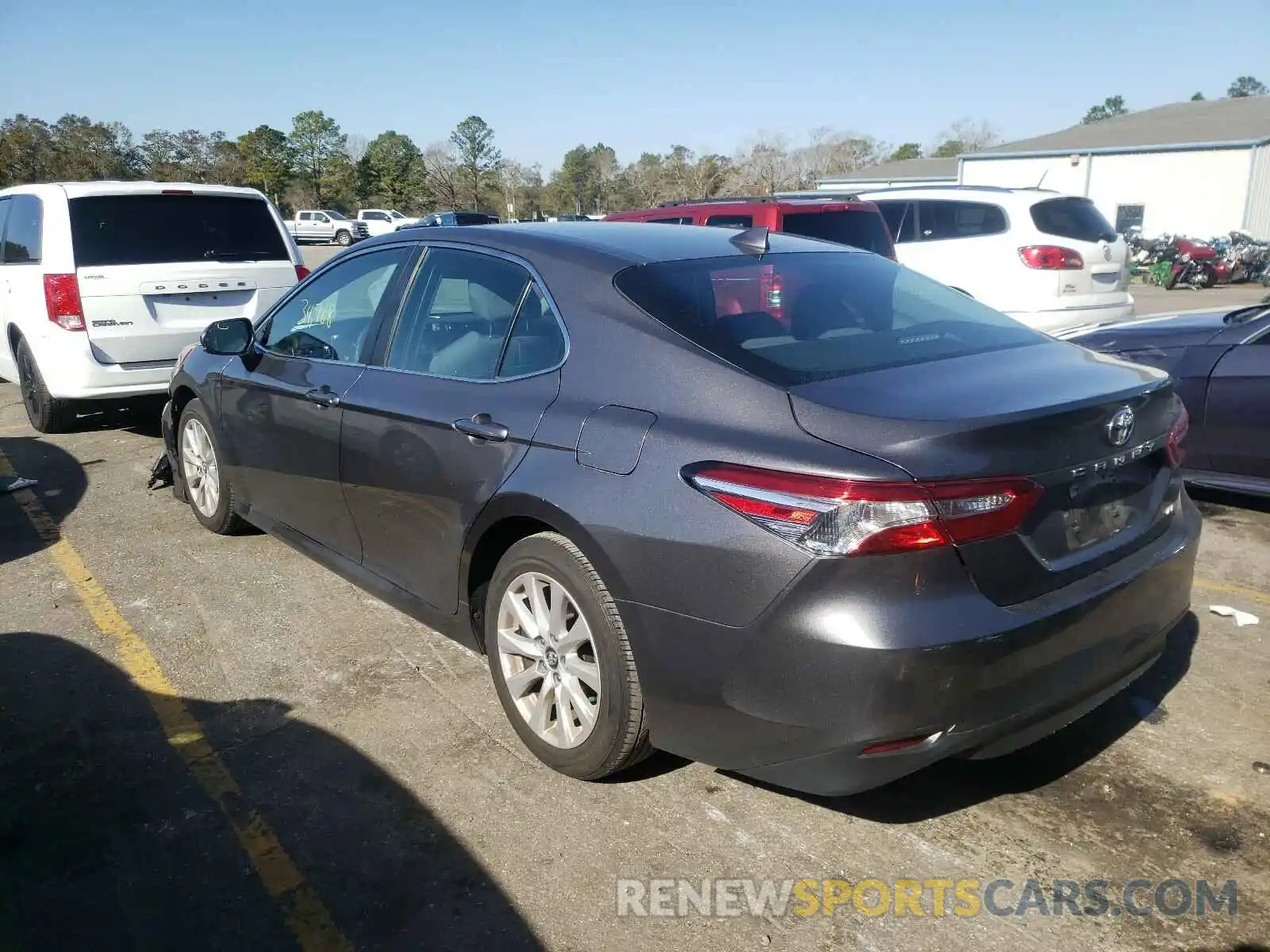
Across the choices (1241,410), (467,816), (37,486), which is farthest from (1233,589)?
(37,486)

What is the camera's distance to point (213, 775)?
3201 mm

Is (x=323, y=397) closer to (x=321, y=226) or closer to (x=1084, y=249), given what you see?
(x=1084, y=249)

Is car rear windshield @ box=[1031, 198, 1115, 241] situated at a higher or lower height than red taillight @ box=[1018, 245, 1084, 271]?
higher

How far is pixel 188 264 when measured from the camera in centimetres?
744

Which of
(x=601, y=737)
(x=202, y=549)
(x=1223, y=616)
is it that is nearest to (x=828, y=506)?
(x=601, y=737)

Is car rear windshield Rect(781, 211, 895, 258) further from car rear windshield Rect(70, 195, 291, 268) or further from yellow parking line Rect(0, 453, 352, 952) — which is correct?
yellow parking line Rect(0, 453, 352, 952)

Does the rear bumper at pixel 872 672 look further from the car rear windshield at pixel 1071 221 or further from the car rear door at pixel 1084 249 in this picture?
the car rear windshield at pixel 1071 221

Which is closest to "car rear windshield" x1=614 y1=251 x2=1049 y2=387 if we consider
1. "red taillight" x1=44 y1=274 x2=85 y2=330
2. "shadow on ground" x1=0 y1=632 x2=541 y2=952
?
"shadow on ground" x1=0 y1=632 x2=541 y2=952

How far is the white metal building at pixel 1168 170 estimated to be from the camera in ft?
110

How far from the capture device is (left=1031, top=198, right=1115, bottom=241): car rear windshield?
969 centimetres

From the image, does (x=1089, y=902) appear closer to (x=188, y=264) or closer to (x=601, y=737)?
(x=601, y=737)

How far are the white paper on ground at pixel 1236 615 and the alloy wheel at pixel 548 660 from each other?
3.01 metres

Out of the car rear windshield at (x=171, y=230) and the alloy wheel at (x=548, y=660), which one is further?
the car rear windshield at (x=171, y=230)

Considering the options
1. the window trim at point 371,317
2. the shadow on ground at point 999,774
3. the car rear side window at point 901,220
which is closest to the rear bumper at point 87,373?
the window trim at point 371,317
